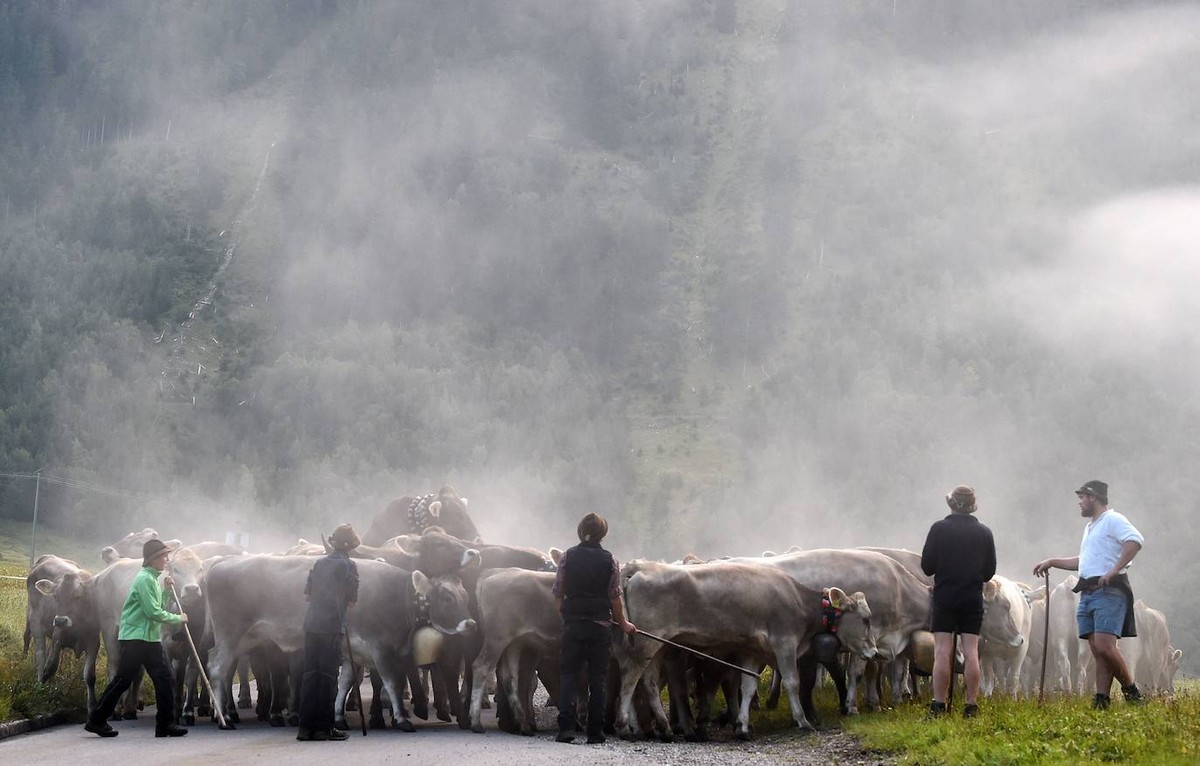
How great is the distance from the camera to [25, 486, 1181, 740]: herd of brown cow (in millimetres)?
17922

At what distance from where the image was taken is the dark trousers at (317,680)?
54.6ft

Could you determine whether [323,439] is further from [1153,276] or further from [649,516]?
[1153,276]

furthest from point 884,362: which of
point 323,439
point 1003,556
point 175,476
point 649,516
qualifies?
point 175,476

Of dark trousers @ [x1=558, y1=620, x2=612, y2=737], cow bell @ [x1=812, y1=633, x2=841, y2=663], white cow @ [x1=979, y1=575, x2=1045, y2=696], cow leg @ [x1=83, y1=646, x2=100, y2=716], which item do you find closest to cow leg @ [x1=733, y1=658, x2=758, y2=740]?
cow bell @ [x1=812, y1=633, x2=841, y2=663]

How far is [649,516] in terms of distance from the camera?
129125mm


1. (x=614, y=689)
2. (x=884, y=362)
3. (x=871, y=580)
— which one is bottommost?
(x=614, y=689)

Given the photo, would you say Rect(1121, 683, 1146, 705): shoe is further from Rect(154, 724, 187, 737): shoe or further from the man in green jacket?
Rect(154, 724, 187, 737): shoe

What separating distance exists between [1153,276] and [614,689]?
570ft

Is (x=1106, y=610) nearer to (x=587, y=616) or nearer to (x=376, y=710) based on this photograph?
(x=587, y=616)

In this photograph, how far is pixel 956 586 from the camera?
51.7 feet

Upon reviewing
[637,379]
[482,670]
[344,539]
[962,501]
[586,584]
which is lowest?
[482,670]

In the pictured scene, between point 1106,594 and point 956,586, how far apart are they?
68.0 inches

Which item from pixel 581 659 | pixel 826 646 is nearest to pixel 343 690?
pixel 581 659

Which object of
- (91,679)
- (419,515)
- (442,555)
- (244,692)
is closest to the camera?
(442,555)
